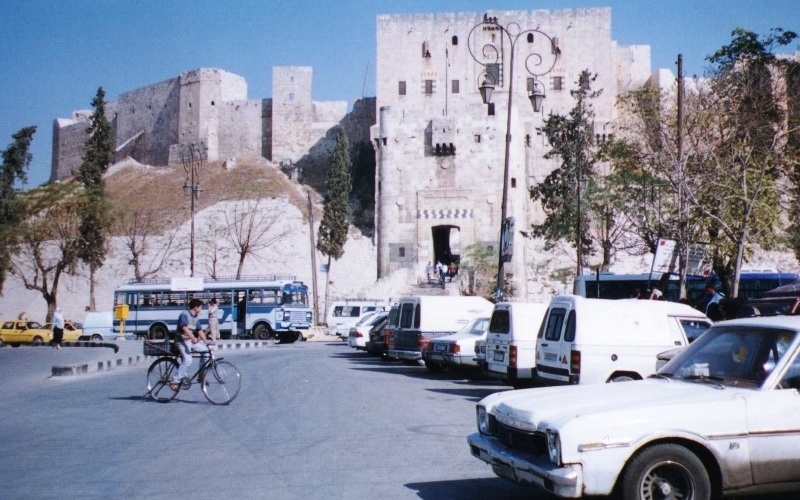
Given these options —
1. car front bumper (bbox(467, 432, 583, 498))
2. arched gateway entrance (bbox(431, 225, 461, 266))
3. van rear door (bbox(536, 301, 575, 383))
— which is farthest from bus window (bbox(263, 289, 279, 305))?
car front bumper (bbox(467, 432, 583, 498))

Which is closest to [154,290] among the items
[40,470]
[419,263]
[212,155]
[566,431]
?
[419,263]

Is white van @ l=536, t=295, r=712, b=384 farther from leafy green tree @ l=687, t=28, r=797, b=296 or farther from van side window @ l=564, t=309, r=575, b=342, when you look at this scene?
leafy green tree @ l=687, t=28, r=797, b=296

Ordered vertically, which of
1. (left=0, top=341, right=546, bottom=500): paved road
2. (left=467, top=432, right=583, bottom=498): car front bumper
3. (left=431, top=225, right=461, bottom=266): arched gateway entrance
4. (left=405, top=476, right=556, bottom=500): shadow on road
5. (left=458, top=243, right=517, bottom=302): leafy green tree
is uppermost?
(left=431, top=225, right=461, bottom=266): arched gateway entrance

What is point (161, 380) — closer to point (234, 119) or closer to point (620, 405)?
point (620, 405)

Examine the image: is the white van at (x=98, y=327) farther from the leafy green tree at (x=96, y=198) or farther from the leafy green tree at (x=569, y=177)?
the leafy green tree at (x=569, y=177)

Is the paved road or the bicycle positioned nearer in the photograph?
the paved road

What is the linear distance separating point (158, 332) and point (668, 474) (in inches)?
1334

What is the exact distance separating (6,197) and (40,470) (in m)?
39.9

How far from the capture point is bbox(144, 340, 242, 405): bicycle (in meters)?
12.6

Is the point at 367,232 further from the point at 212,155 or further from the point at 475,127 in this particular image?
the point at 212,155

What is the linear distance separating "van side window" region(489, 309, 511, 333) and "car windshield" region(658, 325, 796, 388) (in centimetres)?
804

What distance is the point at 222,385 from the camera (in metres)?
Answer: 12.6

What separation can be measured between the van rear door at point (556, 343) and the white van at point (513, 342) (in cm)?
110

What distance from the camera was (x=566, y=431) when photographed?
532cm
